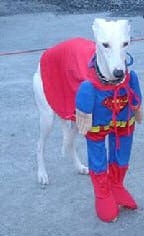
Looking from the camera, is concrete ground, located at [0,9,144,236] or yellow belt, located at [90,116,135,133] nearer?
yellow belt, located at [90,116,135,133]

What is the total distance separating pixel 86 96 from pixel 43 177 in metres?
1.00

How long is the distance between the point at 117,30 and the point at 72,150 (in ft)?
4.03

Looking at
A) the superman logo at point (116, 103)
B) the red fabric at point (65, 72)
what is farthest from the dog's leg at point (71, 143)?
the superman logo at point (116, 103)

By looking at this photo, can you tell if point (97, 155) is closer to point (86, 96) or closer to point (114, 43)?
point (86, 96)

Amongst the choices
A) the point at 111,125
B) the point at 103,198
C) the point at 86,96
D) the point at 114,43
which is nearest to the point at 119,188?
the point at 103,198

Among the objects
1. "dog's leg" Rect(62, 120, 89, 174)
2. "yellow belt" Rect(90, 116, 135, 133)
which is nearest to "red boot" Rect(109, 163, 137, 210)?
"yellow belt" Rect(90, 116, 135, 133)

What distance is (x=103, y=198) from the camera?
4.09 metres

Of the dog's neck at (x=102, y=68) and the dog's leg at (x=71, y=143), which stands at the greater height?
the dog's neck at (x=102, y=68)

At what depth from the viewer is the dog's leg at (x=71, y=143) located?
14.6 ft

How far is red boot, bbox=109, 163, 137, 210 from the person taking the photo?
4.16 metres

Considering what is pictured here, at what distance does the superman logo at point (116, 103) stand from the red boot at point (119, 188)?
16.8 inches

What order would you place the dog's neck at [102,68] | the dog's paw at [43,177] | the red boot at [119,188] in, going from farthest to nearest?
the dog's paw at [43,177]
the red boot at [119,188]
the dog's neck at [102,68]

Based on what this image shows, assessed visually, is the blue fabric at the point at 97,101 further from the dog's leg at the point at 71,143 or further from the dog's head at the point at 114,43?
the dog's leg at the point at 71,143

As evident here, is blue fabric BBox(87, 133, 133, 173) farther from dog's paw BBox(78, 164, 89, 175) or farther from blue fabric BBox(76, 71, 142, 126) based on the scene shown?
dog's paw BBox(78, 164, 89, 175)
